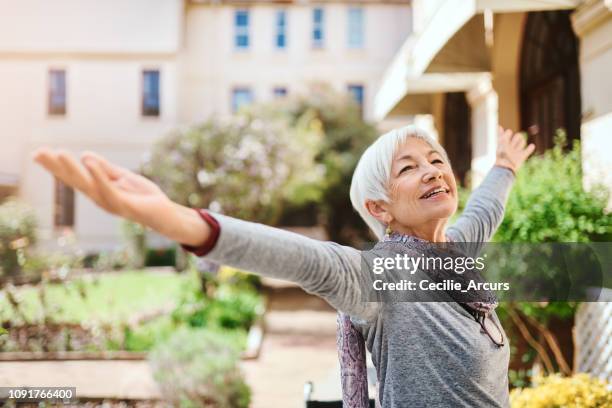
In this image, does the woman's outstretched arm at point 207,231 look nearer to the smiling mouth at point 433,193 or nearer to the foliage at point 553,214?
the smiling mouth at point 433,193

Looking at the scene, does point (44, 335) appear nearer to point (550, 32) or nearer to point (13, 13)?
point (550, 32)

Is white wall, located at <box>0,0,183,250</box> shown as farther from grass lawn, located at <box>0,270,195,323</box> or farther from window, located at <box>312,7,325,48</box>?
grass lawn, located at <box>0,270,195,323</box>

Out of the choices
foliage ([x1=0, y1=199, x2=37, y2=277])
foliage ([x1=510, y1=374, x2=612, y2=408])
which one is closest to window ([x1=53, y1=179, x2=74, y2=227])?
foliage ([x1=0, y1=199, x2=37, y2=277])

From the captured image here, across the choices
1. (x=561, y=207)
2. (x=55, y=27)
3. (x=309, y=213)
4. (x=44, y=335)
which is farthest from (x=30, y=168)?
(x=561, y=207)

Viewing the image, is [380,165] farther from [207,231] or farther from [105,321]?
[105,321]

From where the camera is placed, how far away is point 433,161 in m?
1.71

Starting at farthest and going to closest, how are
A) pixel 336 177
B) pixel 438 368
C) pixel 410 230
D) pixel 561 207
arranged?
pixel 336 177, pixel 561 207, pixel 410 230, pixel 438 368

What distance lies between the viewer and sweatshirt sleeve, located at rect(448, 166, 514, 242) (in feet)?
6.57

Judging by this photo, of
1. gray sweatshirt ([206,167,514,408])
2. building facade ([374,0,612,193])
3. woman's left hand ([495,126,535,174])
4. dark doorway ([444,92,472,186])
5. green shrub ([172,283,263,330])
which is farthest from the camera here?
dark doorway ([444,92,472,186])

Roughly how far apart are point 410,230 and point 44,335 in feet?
21.1

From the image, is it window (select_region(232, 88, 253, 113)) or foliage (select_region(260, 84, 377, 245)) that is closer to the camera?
foliage (select_region(260, 84, 377, 245))

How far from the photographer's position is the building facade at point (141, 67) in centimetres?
2122

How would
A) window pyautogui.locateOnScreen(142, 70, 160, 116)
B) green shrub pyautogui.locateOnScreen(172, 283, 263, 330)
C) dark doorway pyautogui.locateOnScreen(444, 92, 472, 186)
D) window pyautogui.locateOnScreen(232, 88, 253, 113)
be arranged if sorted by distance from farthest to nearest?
window pyautogui.locateOnScreen(232, 88, 253, 113) < window pyautogui.locateOnScreen(142, 70, 160, 116) < dark doorway pyautogui.locateOnScreen(444, 92, 472, 186) < green shrub pyautogui.locateOnScreen(172, 283, 263, 330)

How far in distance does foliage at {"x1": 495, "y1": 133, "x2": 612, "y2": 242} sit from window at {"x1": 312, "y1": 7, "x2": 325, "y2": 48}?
1949cm
